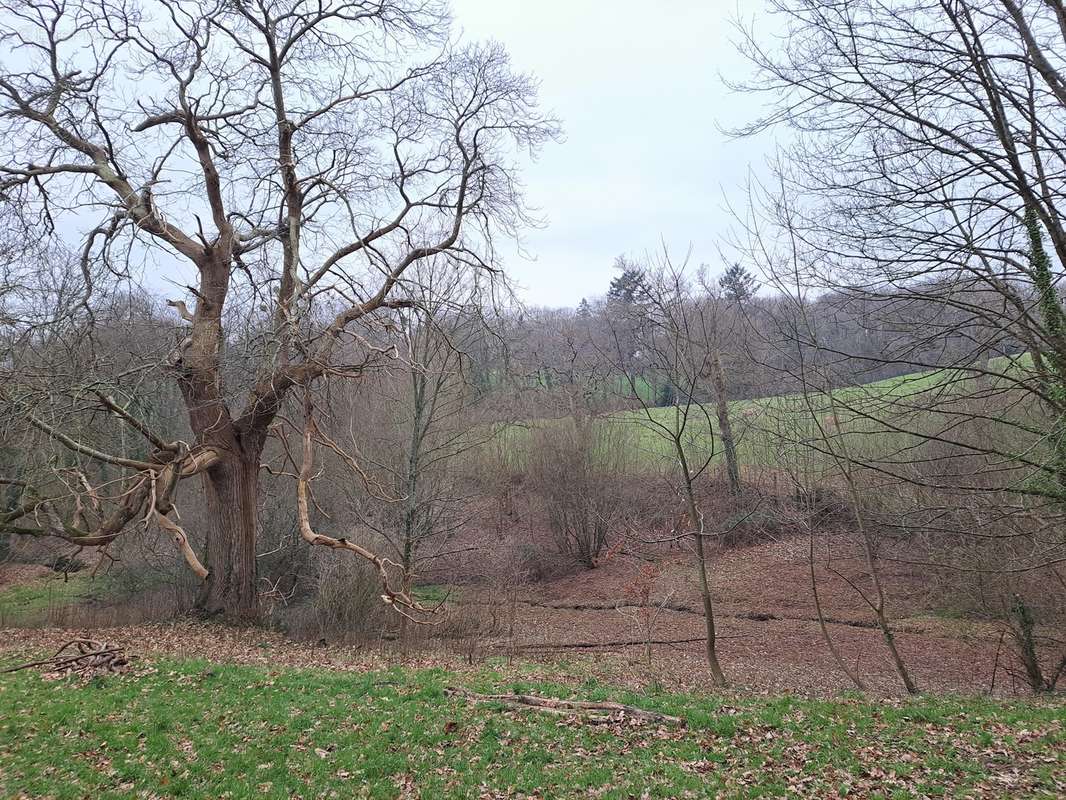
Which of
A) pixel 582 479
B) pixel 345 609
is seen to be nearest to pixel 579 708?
pixel 345 609

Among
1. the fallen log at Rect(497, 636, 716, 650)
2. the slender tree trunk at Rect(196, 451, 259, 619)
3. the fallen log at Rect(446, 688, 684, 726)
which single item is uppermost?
the slender tree trunk at Rect(196, 451, 259, 619)

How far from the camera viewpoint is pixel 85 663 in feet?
30.5

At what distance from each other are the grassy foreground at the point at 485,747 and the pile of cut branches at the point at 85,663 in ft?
1.84

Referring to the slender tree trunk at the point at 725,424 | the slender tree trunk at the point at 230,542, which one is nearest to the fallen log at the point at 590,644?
the slender tree trunk at the point at 230,542

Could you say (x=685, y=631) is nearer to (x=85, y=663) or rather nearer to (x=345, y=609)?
(x=345, y=609)

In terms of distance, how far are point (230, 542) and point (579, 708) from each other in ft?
29.9

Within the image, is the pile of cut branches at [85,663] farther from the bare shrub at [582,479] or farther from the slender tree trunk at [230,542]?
the bare shrub at [582,479]

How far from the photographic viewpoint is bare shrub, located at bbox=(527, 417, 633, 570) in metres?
25.5

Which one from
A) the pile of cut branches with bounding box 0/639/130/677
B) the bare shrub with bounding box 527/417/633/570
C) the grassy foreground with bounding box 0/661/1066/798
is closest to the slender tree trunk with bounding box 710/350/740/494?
the bare shrub with bounding box 527/417/633/570

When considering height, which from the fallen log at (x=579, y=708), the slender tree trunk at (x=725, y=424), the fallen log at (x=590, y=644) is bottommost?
the fallen log at (x=590, y=644)

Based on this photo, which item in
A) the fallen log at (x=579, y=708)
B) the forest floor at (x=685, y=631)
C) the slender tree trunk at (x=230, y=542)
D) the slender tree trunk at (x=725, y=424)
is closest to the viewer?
the fallen log at (x=579, y=708)

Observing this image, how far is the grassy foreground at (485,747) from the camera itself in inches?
222

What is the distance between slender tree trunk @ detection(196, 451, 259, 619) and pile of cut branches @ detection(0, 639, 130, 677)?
399cm

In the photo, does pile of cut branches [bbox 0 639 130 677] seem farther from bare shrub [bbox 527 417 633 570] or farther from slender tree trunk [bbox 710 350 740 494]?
slender tree trunk [bbox 710 350 740 494]
